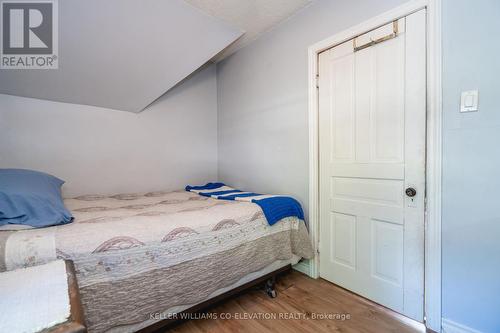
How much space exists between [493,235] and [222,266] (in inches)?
60.2

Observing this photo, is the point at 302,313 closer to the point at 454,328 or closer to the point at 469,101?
the point at 454,328

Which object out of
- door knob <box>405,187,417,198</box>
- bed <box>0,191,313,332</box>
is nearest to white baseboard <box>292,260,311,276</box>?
bed <box>0,191,313,332</box>

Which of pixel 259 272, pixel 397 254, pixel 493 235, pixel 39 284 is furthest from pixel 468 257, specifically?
pixel 39 284

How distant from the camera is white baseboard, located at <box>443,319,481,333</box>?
1276 mm

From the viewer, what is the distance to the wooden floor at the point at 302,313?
144 cm

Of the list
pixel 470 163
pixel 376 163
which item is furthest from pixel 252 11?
pixel 470 163

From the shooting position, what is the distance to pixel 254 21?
2270 millimetres

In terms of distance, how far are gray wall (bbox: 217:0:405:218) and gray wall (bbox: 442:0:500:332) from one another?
50 centimetres

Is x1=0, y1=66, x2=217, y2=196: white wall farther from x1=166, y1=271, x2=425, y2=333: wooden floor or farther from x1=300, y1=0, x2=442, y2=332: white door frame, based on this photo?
x1=300, y1=0, x2=442, y2=332: white door frame

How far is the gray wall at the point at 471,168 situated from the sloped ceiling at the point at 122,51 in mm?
1919

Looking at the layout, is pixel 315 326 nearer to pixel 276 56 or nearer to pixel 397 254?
pixel 397 254

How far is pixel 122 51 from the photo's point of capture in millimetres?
2043

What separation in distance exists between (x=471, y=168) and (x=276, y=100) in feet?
Answer: 5.40

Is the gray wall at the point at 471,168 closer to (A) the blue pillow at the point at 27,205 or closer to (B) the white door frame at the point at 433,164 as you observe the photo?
(B) the white door frame at the point at 433,164
